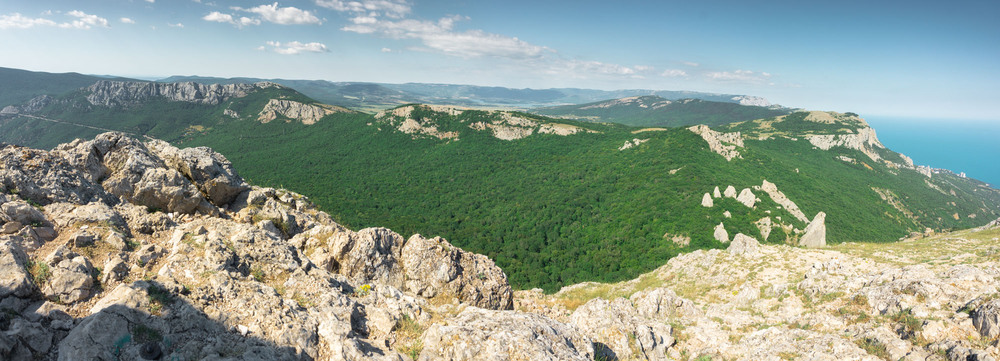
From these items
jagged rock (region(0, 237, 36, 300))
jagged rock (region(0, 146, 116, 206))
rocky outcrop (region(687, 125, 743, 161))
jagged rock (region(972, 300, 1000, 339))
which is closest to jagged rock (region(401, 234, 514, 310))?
jagged rock (region(0, 237, 36, 300))

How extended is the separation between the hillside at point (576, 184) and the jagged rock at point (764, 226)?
9.2 inches

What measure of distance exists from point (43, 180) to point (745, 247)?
1853 inches

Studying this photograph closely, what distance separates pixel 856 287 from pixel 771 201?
163ft

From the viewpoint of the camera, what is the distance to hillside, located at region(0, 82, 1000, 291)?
5666 centimetres

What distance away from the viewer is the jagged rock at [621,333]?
13892 millimetres

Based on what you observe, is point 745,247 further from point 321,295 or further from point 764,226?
point 321,295

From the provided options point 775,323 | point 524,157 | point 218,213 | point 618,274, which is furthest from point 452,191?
point 775,323

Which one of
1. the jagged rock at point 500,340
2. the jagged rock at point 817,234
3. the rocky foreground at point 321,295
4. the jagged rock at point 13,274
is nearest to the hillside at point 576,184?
the jagged rock at point 817,234

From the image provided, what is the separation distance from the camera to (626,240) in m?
59.0

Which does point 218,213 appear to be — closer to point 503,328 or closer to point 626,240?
point 503,328

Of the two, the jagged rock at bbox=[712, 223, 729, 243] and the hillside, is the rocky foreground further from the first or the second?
the hillside

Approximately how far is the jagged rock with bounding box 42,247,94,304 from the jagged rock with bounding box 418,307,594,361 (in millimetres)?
9104

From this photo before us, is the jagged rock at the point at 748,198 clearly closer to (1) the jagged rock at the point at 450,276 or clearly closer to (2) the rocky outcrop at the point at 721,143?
(2) the rocky outcrop at the point at 721,143

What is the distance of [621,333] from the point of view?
14344 mm
